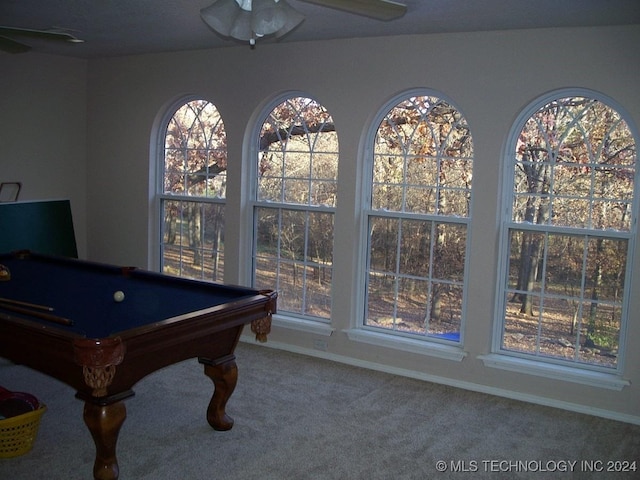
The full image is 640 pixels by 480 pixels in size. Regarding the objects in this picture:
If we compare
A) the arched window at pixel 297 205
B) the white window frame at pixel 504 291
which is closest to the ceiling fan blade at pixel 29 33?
the arched window at pixel 297 205

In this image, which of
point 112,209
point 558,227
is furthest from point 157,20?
point 558,227

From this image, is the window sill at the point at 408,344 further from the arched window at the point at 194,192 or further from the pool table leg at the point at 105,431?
the pool table leg at the point at 105,431

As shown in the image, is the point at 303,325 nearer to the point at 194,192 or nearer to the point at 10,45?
the point at 194,192

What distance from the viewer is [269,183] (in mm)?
6062

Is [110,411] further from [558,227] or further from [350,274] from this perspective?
[558,227]

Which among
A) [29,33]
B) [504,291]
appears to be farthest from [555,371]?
[29,33]

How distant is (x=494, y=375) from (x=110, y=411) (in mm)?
2825

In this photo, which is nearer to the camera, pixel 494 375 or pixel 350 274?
pixel 494 375

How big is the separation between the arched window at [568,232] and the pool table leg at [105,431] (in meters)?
2.85

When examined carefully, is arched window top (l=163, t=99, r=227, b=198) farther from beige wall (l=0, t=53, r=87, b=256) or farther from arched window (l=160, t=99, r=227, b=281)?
beige wall (l=0, t=53, r=87, b=256)

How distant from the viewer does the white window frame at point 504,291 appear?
179 inches

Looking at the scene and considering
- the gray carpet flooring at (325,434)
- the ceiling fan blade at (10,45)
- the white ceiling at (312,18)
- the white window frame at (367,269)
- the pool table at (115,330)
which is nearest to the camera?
the pool table at (115,330)

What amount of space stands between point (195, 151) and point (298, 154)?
118cm

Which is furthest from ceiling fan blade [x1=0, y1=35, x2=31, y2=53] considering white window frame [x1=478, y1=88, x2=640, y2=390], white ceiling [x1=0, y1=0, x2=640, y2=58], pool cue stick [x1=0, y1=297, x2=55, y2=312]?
white window frame [x1=478, y1=88, x2=640, y2=390]
